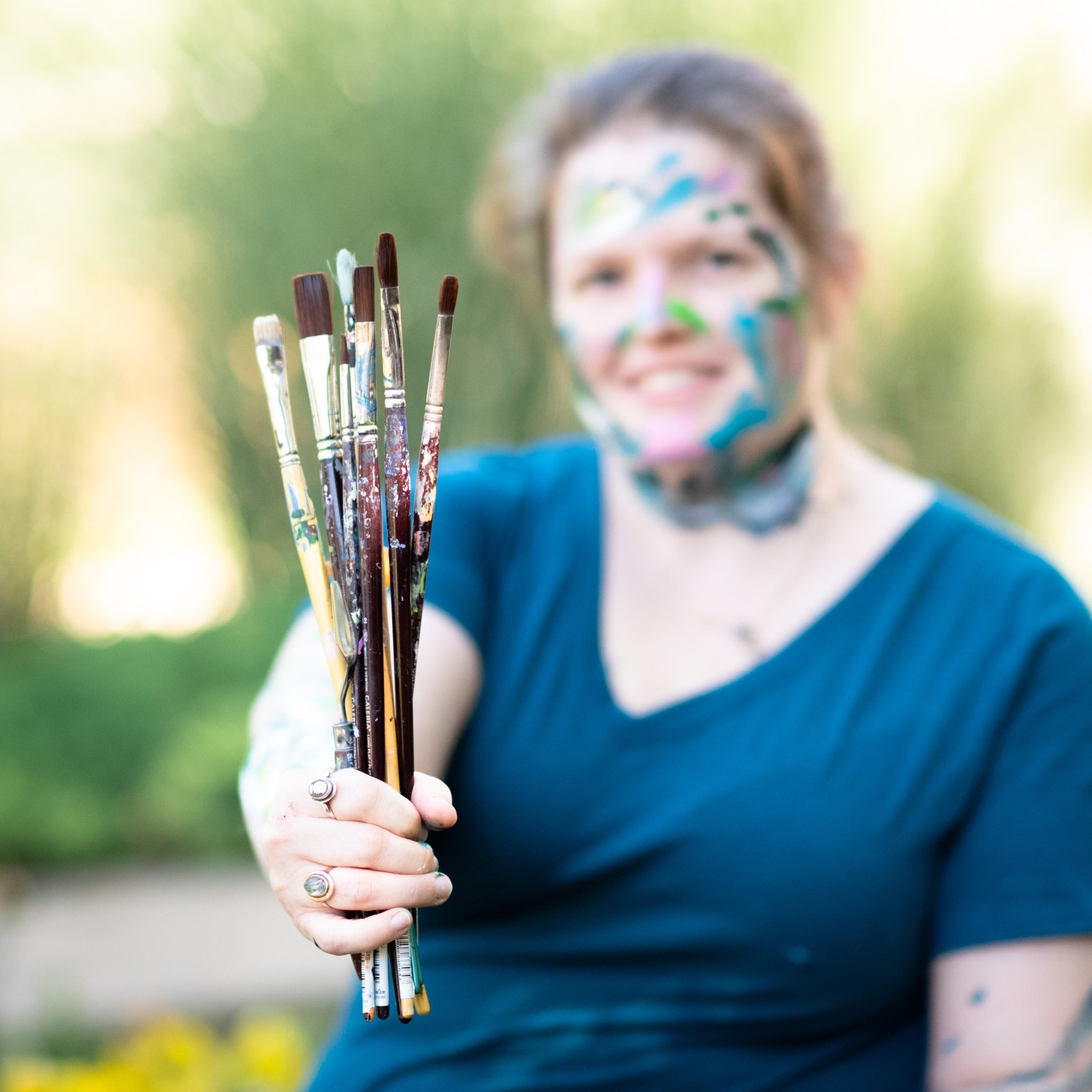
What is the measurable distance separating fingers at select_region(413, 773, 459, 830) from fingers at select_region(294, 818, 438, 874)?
22 millimetres

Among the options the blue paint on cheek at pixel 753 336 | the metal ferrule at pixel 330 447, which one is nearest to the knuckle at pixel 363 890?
the metal ferrule at pixel 330 447

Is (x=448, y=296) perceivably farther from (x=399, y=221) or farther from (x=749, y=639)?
(x=399, y=221)

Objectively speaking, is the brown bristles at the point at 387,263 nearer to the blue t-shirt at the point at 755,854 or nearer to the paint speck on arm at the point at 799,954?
the blue t-shirt at the point at 755,854

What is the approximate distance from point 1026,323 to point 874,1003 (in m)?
3.34

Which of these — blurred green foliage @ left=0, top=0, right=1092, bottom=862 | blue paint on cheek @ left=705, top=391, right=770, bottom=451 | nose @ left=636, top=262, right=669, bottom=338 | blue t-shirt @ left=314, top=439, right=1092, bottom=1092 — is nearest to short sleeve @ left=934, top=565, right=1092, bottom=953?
blue t-shirt @ left=314, top=439, right=1092, bottom=1092

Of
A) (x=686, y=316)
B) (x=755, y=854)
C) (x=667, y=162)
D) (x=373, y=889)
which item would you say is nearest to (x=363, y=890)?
(x=373, y=889)

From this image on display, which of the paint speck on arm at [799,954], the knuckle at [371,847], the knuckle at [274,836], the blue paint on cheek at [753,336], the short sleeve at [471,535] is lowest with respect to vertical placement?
the paint speck on arm at [799,954]

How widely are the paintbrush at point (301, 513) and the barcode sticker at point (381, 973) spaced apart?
12 centimetres

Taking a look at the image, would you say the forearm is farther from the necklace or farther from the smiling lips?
the smiling lips

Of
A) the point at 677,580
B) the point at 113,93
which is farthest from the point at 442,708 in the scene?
the point at 113,93

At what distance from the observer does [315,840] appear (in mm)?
728

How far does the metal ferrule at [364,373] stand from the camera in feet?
2.39

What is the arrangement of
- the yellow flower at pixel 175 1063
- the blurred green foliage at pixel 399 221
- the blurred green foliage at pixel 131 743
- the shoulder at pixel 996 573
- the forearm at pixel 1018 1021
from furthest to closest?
the blurred green foliage at pixel 399 221 < the blurred green foliage at pixel 131 743 < the yellow flower at pixel 175 1063 < the shoulder at pixel 996 573 < the forearm at pixel 1018 1021

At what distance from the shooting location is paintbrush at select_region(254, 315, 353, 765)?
0.75m
